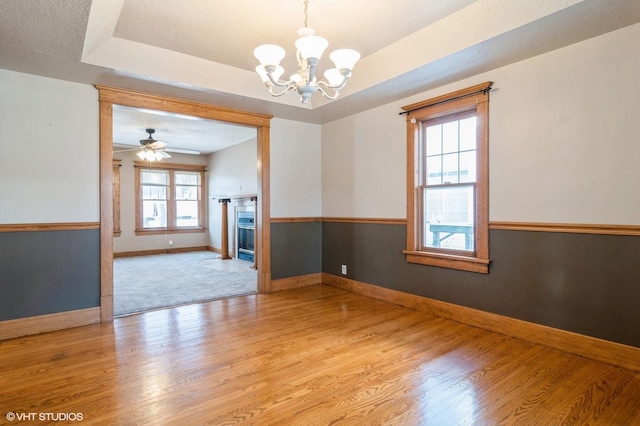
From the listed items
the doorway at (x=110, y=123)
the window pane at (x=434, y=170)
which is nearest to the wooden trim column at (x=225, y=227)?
the doorway at (x=110, y=123)

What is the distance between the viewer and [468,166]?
11.4 feet

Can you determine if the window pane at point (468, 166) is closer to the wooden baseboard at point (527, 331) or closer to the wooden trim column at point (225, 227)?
the wooden baseboard at point (527, 331)

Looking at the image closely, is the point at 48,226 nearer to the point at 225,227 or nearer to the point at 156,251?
the point at 225,227

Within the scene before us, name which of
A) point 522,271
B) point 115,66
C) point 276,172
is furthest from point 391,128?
point 115,66

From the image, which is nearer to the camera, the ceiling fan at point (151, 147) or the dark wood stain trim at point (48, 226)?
the dark wood stain trim at point (48, 226)

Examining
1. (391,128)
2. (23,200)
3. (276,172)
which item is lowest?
(23,200)

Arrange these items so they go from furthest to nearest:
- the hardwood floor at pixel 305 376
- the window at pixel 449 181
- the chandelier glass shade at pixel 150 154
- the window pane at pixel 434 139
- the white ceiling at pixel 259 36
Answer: the chandelier glass shade at pixel 150 154, the window pane at pixel 434 139, the window at pixel 449 181, the white ceiling at pixel 259 36, the hardwood floor at pixel 305 376

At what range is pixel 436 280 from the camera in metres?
3.70

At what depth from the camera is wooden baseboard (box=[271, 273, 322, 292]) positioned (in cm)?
482

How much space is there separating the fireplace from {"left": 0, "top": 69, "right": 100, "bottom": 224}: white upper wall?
3900 mm

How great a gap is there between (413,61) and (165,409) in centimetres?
329

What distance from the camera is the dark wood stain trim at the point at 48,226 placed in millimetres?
3127

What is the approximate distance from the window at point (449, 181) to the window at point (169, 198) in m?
6.72

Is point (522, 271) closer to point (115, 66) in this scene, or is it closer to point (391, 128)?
point (391, 128)
